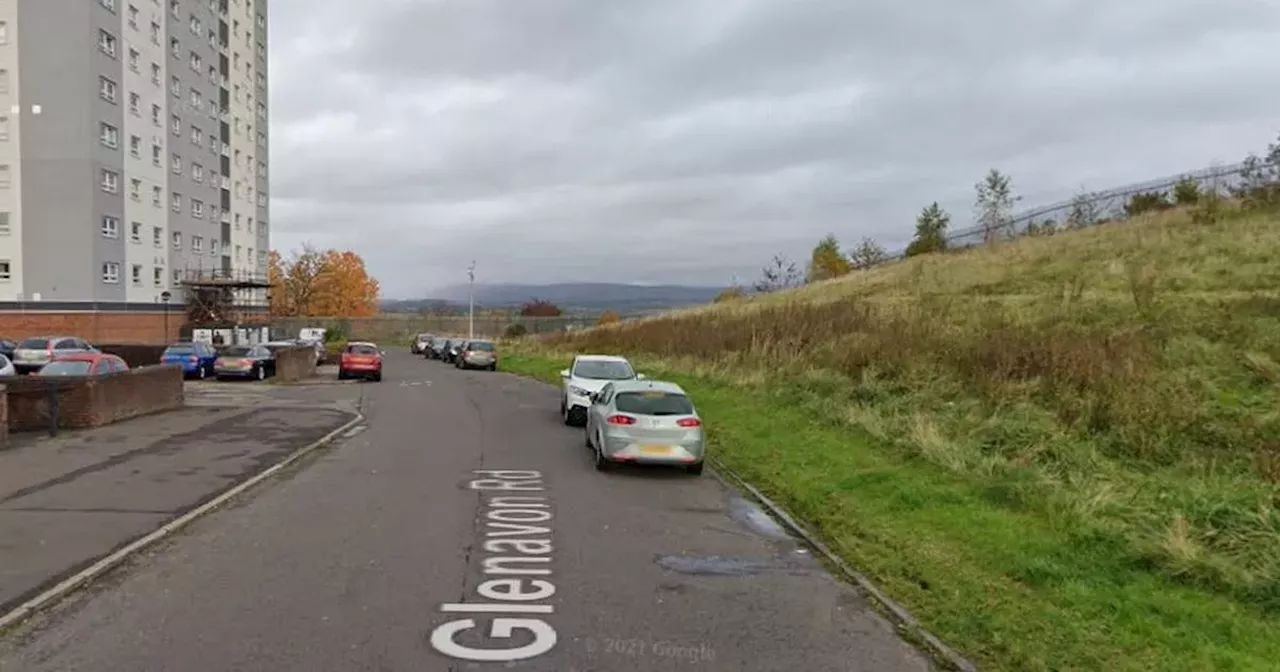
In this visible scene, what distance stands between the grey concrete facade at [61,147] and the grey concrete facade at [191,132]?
9618 mm

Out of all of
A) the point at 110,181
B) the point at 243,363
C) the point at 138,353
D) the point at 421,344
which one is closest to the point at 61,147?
the point at 110,181

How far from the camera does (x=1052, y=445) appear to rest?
37.3ft

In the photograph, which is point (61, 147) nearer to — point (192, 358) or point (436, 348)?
point (192, 358)

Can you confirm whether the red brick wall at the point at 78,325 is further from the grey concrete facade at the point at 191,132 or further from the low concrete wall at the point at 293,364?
the low concrete wall at the point at 293,364

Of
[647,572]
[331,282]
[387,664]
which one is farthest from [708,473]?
[331,282]

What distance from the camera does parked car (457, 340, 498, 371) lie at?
44.7 metres

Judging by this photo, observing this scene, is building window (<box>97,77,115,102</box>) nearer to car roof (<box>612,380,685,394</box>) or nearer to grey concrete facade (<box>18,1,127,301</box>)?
grey concrete facade (<box>18,1,127,301</box>)

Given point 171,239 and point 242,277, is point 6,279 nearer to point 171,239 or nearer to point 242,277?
point 171,239

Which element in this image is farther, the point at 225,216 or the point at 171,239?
the point at 225,216

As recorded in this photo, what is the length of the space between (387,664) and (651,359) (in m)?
27.0

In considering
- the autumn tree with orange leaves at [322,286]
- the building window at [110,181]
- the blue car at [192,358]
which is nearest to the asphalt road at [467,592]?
the blue car at [192,358]

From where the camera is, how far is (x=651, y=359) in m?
31.9

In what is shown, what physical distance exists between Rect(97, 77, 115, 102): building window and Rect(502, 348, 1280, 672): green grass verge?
1981 inches

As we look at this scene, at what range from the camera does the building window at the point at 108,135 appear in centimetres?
4884
